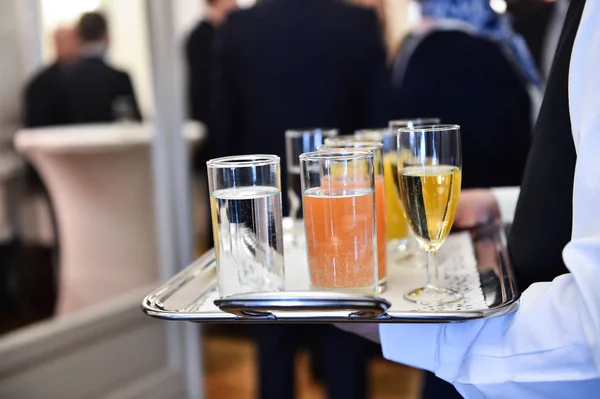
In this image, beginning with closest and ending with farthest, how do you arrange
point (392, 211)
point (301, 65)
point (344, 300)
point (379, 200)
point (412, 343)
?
point (344, 300) < point (412, 343) < point (379, 200) < point (392, 211) < point (301, 65)

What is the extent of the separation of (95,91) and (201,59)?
0.73 m

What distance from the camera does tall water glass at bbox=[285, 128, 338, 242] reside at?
1.11m

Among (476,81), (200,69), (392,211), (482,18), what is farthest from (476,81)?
(200,69)

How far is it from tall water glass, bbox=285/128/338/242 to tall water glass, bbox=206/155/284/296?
28cm

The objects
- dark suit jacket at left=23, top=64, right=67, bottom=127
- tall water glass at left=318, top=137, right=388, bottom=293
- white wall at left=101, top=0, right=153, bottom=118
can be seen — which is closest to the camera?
tall water glass at left=318, top=137, right=388, bottom=293

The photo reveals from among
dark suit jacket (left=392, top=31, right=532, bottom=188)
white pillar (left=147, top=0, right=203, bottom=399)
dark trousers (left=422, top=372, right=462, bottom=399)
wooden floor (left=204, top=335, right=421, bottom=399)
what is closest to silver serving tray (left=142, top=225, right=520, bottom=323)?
dark trousers (left=422, top=372, right=462, bottom=399)

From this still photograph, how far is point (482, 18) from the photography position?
1.72 meters

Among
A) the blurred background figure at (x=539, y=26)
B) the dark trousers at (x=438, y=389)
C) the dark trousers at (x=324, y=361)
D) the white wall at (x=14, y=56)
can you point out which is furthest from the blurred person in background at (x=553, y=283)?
the white wall at (x=14, y=56)

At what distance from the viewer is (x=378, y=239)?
2.95 feet

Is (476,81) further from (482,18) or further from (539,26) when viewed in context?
(539,26)

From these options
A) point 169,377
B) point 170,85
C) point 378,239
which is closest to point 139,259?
point 169,377

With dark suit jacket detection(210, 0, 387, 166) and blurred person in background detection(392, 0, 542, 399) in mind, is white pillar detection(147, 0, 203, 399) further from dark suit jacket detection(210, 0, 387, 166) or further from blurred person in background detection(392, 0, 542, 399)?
blurred person in background detection(392, 0, 542, 399)

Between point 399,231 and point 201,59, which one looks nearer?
point 399,231

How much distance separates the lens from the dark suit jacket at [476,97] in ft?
5.60
